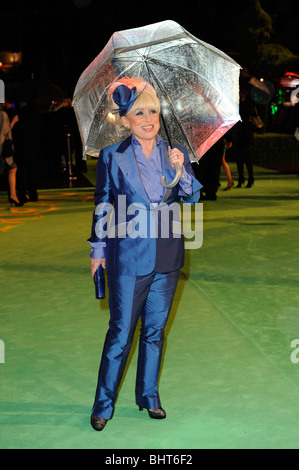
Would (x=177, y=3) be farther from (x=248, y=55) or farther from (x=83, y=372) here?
(x=248, y=55)

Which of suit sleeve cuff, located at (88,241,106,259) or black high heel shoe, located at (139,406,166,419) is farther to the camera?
black high heel shoe, located at (139,406,166,419)

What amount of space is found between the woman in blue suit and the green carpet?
40 centimetres

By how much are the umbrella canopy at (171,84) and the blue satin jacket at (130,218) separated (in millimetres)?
504

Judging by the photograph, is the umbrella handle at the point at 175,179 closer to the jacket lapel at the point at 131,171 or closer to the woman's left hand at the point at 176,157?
the woman's left hand at the point at 176,157

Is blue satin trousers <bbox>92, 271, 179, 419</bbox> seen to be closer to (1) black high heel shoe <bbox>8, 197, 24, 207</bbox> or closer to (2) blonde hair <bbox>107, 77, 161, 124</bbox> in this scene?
(2) blonde hair <bbox>107, 77, 161, 124</bbox>

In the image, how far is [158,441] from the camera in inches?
171

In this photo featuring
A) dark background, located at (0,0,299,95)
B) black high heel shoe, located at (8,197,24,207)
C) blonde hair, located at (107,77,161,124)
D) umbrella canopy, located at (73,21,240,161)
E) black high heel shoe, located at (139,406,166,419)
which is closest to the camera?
blonde hair, located at (107,77,161,124)

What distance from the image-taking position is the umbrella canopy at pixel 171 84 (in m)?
4.79

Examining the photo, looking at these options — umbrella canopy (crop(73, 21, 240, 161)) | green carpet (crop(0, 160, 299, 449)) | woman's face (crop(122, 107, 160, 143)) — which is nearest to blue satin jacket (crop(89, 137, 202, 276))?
woman's face (crop(122, 107, 160, 143))

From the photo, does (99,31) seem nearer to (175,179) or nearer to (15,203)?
(15,203)

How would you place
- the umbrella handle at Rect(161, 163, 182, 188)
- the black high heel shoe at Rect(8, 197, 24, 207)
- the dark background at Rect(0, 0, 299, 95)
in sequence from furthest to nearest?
1. the dark background at Rect(0, 0, 299, 95)
2. the black high heel shoe at Rect(8, 197, 24, 207)
3. the umbrella handle at Rect(161, 163, 182, 188)

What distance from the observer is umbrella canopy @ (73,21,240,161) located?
4.79 metres

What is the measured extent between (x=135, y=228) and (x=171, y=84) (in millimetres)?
1055

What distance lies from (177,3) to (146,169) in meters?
24.5
